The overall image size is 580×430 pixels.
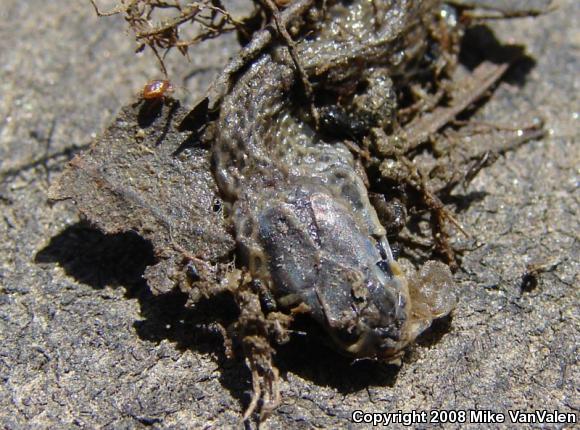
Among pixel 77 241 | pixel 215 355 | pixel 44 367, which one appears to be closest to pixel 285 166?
pixel 215 355

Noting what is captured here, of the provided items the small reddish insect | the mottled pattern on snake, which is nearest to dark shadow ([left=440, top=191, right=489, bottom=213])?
the mottled pattern on snake

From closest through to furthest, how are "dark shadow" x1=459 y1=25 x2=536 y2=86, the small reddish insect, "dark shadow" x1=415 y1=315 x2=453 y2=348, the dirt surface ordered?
the dirt surface
"dark shadow" x1=415 y1=315 x2=453 y2=348
the small reddish insect
"dark shadow" x1=459 y1=25 x2=536 y2=86

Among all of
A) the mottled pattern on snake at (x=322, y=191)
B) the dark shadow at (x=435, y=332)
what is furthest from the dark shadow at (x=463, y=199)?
the dark shadow at (x=435, y=332)

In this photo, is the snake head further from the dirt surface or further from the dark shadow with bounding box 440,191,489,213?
the dark shadow with bounding box 440,191,489,213

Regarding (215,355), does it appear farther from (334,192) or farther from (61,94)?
(61,94)

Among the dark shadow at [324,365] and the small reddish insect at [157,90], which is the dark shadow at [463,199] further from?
the small reddish insect at [157,90]

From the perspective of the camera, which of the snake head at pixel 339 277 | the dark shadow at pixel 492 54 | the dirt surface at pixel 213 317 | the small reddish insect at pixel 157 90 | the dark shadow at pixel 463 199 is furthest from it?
the dark shadow at pixel 492 54

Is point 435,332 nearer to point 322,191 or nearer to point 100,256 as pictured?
→ point 322,191
